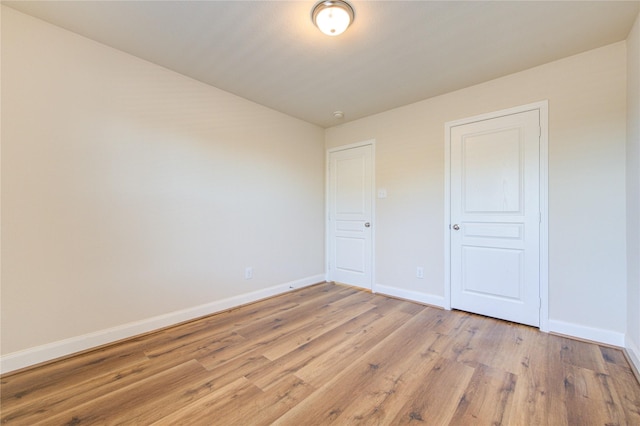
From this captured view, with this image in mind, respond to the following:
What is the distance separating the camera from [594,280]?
2197mm

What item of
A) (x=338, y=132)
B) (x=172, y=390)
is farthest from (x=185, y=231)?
(x=338, y=132)

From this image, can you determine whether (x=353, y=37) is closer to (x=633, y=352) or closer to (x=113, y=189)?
(x=113, y=189)

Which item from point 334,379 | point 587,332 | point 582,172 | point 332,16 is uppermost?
point 332,16

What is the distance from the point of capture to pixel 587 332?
222 cm

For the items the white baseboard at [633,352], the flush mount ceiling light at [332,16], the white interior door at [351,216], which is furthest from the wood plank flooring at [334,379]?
the flush mount ceiling light at [332,16]

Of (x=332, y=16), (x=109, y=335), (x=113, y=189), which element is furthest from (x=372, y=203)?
(x=109, y=335)

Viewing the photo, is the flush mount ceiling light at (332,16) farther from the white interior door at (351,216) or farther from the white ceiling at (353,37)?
the white interior door at (351,216)

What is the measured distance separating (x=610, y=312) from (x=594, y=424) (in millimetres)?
1261

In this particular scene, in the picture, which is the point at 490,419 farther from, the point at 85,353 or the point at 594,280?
the point at 85,353

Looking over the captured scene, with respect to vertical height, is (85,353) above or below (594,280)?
below

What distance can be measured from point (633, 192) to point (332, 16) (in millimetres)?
2502

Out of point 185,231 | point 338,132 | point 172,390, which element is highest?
point 338,132

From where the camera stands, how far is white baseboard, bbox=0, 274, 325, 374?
1806 mm

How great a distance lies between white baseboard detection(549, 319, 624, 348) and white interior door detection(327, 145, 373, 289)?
6.37 feet
